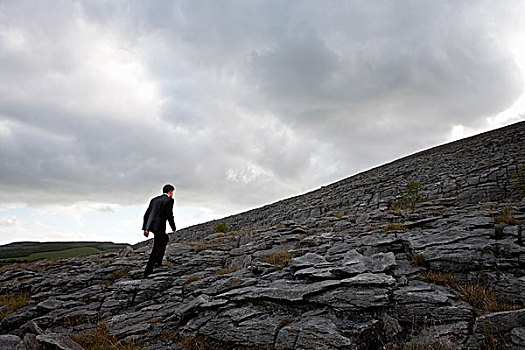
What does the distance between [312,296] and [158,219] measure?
626cm

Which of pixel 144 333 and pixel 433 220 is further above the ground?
pixel 433 220

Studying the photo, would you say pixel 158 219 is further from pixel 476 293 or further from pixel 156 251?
pixel 476 293

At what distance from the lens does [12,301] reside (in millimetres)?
9914

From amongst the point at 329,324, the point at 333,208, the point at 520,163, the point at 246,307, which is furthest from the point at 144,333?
the point at 520,163

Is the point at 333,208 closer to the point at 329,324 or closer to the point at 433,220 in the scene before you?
the point at 433,220

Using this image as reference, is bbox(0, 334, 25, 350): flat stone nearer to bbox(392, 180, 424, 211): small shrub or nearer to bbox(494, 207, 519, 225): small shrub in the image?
bbox(494, 207, 519, 225): small shrub

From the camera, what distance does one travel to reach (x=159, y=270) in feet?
34.3

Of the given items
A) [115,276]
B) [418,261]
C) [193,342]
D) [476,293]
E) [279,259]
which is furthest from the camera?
[115,276]

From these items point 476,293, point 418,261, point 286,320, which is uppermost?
point 418,261

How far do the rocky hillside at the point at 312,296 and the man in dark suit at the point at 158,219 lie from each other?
0.61 metres

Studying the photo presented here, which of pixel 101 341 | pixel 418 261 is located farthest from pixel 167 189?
pixel 418 261

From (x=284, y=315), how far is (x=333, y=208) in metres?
19.9

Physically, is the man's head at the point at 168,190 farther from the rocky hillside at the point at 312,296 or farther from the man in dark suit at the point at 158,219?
the rocky hillside at the point at 312,296

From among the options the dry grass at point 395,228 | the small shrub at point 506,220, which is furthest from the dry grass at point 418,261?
the small shrub at point 506,220
